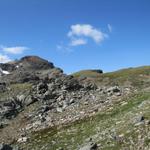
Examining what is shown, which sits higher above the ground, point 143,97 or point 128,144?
point 143,97

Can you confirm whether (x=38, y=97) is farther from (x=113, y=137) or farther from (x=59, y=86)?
(x=113, y=137)

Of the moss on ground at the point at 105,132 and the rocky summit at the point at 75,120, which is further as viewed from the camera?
the rocky summit at the point at 75,120

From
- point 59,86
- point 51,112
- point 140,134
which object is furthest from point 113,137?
point 59,86

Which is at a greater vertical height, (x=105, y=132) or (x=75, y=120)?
(x=75, y=120)

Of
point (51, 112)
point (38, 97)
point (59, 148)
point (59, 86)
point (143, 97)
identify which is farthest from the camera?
point (59, 86)

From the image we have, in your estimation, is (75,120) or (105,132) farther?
(75,120)

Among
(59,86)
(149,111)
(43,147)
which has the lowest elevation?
(43,147)

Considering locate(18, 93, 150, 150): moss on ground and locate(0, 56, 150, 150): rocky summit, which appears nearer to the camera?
locate(18, 93, 150, 150): moss on ground

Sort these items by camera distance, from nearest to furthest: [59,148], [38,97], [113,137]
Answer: [113,137] → [59,148] → [38,97]

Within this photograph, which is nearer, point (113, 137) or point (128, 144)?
point (128, 144)

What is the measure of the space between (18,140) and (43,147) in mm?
6942

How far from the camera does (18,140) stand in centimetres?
4003

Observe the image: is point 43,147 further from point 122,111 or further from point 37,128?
point 37,128

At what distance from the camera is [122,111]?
37750 mm
